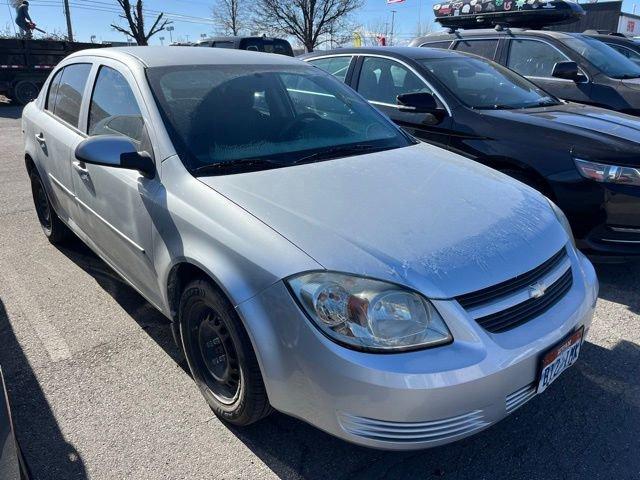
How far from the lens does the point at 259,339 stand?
193 cm

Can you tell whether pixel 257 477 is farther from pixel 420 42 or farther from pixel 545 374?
pixel 420 42

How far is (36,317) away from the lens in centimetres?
335

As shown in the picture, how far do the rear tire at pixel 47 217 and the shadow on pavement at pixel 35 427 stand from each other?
5.05ft

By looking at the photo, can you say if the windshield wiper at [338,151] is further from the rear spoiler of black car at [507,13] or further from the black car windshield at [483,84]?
the rear spoiler of black car at [507,13]

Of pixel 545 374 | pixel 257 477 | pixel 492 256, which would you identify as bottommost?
pixel 257 477

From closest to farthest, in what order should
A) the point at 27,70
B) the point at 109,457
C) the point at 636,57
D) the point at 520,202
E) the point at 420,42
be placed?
the point at 109,457, the point at 520,202, the point at 420,42, the point at 636,57, the point at 27,70

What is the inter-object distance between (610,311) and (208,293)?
2.67m

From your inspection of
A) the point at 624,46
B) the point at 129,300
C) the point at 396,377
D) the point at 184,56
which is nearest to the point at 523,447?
the point at 396,377

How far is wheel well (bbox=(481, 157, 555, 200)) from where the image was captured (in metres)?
3.71

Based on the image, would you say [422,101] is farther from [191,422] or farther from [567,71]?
[191,422]

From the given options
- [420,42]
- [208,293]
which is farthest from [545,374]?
[420,42]

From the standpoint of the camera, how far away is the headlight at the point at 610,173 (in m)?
3.42

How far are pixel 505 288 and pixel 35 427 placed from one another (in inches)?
85.3

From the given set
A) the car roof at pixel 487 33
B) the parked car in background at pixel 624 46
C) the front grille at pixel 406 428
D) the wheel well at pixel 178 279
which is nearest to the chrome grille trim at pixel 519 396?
the front grille at pixel 406 428
